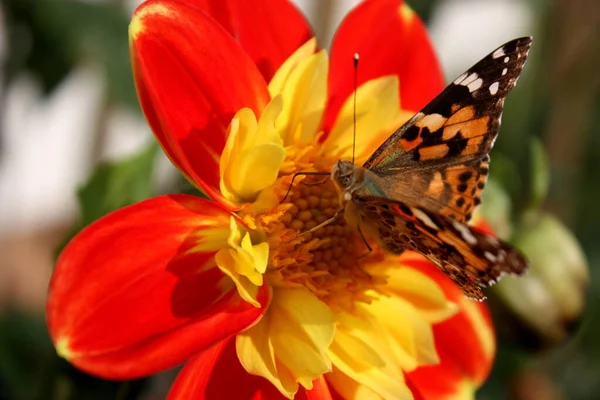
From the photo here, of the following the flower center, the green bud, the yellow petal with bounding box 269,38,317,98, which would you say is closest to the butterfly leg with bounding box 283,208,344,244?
the flower center

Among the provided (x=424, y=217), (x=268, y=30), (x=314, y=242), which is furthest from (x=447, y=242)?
(x=268, y=30)

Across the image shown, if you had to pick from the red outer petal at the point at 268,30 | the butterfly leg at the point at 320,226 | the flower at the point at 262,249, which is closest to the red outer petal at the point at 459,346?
the flower at the point at 262,249

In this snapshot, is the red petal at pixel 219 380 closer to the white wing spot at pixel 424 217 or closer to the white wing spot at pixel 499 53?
the white wing spot at pixel 424 217

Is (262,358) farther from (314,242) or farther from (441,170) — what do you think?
(441,170)

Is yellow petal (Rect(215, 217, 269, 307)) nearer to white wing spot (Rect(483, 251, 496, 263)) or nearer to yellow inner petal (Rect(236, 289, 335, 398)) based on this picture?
yellow inner petal (Rect(236, 289, 335, 398))

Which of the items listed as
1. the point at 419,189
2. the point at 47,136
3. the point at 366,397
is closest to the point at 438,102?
the point at 419,189

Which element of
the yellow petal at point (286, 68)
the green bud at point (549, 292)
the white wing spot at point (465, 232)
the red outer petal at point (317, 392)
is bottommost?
the green bud at point (549, 292)
